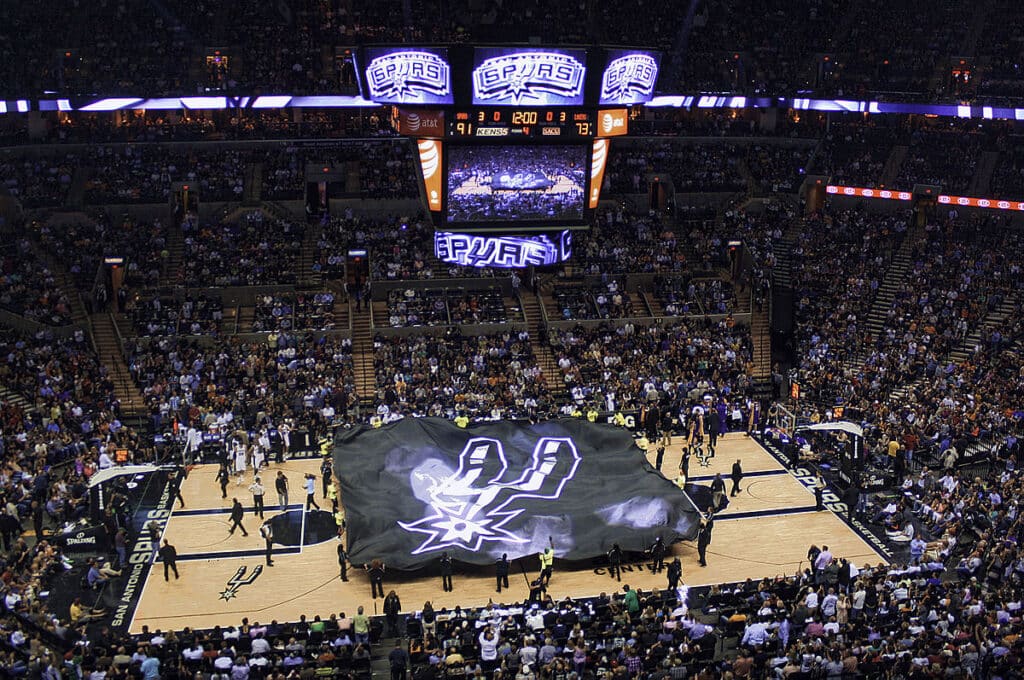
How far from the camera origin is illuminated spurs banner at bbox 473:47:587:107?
32250mm

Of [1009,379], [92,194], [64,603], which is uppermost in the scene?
[92,194]

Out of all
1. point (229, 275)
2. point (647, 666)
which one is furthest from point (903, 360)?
point (229, 275)

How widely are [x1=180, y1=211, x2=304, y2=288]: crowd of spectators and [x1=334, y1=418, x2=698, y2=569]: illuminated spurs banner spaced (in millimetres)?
14167

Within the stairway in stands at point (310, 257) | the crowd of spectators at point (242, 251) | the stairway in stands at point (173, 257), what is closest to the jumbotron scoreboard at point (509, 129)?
the stairway in stands at point (310, 257)

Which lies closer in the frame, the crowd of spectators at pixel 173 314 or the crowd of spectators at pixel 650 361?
the crowd of spectators at pixel 650 361

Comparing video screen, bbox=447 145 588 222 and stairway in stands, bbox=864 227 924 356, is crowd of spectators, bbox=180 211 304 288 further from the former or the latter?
stairway in stands, bbox=864 227 924 356

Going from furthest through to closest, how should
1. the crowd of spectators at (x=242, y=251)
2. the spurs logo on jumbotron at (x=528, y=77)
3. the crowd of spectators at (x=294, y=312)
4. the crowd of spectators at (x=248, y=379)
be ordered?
the crowd of spectators at (x=242, y=251) → the crowd of spectators at (x=294, y=312) → the crowd of spectators at (x=248, y=379) → the spurs logo on jumbotron at (x=528, y=77)

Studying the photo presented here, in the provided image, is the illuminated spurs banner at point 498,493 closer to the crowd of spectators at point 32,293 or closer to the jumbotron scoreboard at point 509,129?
the jumbotron scoreboard at point 509,129

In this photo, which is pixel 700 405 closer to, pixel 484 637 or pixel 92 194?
pixel 484 637

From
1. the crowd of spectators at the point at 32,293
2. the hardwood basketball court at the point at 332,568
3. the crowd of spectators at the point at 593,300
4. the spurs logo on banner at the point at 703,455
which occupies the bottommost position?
the hardwood basketball court at the point at 332,568

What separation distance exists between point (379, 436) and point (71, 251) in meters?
20.4

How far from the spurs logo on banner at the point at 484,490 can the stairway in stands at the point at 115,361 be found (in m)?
13.8

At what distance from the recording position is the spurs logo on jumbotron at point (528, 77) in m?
→ 32.4

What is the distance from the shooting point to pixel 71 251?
149 feet
